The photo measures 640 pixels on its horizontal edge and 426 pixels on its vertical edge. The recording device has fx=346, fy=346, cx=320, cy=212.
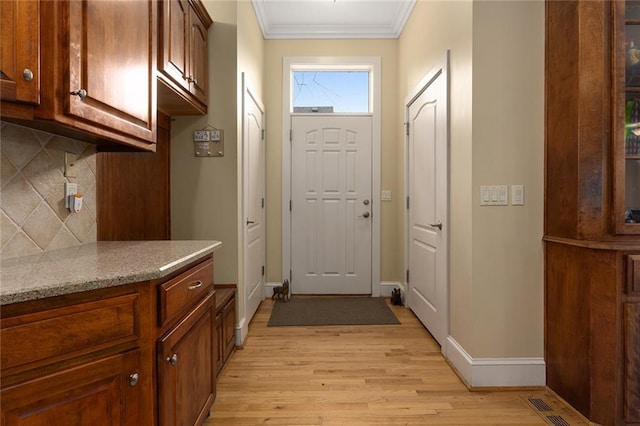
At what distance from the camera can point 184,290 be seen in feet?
4.44

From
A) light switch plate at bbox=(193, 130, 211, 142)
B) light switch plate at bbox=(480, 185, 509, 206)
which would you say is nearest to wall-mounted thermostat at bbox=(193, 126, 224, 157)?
light switch plate at bbox=(193, 130, 211, 142)

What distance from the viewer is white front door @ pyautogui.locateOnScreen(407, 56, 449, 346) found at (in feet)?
7.93

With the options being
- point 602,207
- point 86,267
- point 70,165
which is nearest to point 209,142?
point 70,165

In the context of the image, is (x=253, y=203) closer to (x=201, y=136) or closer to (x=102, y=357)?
(x=201, y=136)

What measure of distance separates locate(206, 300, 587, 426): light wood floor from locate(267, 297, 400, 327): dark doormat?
318 millimetres

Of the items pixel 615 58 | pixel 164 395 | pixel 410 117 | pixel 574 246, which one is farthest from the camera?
pixel 410 117

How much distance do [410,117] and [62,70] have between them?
9.42ft

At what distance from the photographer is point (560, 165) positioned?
1.86 meters

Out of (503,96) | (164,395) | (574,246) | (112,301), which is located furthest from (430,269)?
(112,301)

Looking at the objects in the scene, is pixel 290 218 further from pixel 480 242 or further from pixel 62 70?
pixel 62 70

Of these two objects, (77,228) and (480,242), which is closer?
(77,228)

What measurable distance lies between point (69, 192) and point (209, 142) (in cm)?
105

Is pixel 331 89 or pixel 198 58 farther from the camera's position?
pixel 331 89

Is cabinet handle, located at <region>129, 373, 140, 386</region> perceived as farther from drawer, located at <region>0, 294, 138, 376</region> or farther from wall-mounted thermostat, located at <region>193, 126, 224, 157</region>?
wall-mounted thermostat, located at <region>193, 126, 224, 157</region>
